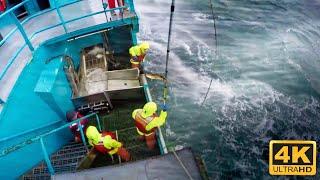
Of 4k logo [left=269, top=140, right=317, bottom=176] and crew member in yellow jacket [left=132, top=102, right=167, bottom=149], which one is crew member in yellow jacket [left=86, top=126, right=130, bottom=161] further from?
4k logo [left=269, top=140, right=317, bottom=176]

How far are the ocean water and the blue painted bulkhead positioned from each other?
5.07m

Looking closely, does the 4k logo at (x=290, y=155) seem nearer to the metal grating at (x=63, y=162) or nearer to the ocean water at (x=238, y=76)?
the ocean water at (x=238, y=76)

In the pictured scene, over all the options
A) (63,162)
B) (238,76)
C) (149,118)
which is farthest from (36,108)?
(238,76)

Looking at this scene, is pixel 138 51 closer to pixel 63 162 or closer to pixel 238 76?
pixel 63 162

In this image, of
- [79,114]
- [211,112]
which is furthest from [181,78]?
[79,114]

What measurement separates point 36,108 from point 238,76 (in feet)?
33.9

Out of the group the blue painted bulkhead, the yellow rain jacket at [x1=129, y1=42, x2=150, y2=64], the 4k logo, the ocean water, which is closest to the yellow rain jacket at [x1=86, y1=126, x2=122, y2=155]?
the blue painted bulkhead

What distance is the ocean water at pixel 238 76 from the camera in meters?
13.6

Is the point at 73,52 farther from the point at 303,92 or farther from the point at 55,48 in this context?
the point at 303,92

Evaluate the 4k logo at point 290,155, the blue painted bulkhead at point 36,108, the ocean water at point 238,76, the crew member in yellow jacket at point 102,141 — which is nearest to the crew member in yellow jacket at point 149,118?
the crew member in yellow jacket at point 102,141

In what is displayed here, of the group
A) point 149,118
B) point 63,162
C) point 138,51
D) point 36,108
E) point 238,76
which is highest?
point 138,51

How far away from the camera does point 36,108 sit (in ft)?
31.8

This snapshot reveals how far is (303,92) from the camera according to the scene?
15562 mm

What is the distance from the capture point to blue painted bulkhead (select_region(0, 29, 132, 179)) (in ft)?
28.6
